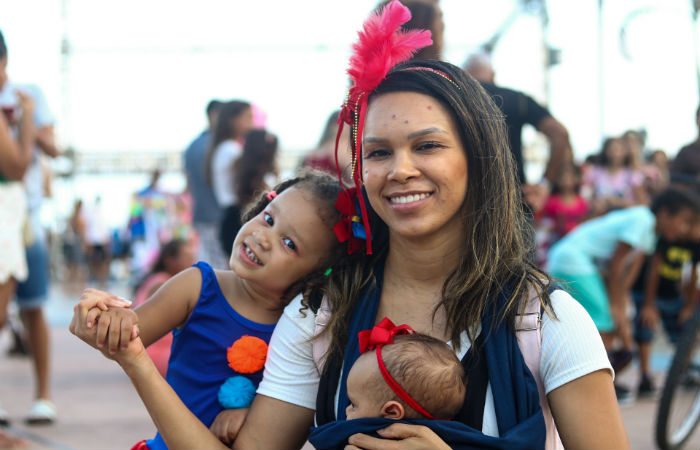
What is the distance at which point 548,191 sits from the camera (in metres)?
7.21

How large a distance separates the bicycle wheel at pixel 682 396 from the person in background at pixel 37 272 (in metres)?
3.13

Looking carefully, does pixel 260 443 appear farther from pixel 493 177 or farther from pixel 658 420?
pixel 658 420

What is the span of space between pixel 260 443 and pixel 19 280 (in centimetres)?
275

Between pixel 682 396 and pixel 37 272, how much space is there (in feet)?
10.9

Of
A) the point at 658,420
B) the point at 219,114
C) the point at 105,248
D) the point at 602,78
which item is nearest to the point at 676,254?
the point at 658,420

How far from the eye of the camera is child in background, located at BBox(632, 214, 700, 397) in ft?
17.1

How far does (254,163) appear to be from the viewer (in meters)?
4.80

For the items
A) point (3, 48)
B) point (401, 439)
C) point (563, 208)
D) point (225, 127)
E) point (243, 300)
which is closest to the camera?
point (401, 439)

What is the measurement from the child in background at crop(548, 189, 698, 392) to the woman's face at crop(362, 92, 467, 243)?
3363 mm

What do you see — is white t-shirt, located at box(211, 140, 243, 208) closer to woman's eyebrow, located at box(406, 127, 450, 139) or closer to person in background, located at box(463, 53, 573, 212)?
person in background, located at box(463, 53, 573, 212)

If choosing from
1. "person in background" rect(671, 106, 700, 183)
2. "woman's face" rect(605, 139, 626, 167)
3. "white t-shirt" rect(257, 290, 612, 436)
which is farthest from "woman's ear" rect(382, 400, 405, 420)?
"woman's face" rect(605, 139, 626, 167)

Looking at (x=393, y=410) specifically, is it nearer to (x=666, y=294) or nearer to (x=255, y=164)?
(x=255, y=164)

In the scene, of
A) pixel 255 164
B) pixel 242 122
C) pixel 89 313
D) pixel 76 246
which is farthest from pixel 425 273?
pixel 76 246

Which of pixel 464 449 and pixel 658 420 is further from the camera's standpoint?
pixel 658 420
